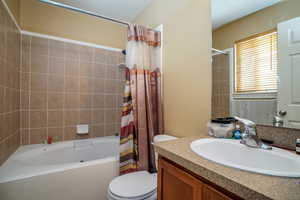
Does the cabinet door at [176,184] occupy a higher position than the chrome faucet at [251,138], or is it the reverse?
the chrome faucet at [251,138]

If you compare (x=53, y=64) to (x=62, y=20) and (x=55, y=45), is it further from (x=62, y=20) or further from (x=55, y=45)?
(x=62, y=20)

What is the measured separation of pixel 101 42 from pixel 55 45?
0.64 m

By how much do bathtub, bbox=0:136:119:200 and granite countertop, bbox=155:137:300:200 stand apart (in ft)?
3.35

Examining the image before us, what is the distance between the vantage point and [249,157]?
768mm

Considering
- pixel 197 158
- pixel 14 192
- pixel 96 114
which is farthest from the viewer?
pixel 96 114

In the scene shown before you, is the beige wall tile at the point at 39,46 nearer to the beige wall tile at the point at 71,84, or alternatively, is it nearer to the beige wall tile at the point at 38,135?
the beige wall tile at the point at 71,84

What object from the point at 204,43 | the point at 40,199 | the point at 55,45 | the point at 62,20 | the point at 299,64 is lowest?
the point at 40,199

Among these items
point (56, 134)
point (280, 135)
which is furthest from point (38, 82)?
point (280, 135)

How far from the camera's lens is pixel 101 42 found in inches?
91.4

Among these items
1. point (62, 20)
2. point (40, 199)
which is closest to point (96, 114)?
point (40, 199)

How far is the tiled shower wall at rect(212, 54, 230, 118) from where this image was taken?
1097mm

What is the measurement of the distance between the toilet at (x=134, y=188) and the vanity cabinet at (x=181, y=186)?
333 millimetres

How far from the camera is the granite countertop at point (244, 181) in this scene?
1.29 ft

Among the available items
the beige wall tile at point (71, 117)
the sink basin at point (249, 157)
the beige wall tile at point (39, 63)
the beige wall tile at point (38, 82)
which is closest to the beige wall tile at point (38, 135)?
the beige wall tile at point (71, 117)
